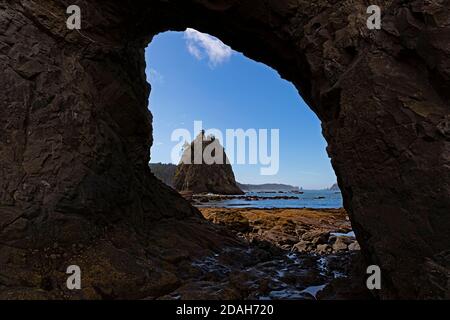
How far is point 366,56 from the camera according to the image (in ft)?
30.0

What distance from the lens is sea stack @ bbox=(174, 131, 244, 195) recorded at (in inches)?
4301

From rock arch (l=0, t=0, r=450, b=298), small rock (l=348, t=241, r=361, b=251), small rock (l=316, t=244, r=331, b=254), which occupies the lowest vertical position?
small rock (l=316, t=244, r=331, b=254)

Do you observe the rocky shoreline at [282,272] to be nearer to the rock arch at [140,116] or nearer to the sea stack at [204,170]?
the rock arch at [140,116]

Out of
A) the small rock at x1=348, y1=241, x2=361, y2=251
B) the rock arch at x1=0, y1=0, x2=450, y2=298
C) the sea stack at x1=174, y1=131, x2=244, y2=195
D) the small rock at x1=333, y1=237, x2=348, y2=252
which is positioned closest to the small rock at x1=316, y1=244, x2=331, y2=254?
the small rock at x1=333, y1=237, x2=348, y2=252

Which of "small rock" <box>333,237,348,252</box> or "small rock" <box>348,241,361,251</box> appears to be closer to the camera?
"small rock" <box>348,241,361,251</box>

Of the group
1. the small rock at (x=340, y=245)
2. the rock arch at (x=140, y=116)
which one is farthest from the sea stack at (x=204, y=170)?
the rock arch at (x=140, y=116)

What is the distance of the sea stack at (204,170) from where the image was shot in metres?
109

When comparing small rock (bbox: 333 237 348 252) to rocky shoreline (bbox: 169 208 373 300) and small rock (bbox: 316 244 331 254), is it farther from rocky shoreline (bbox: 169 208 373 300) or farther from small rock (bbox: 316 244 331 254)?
small rock (bbox: 316 244 331 254)

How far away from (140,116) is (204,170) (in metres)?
95.5

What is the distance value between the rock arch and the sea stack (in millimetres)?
92782

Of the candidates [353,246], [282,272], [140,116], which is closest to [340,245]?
[353,246]
